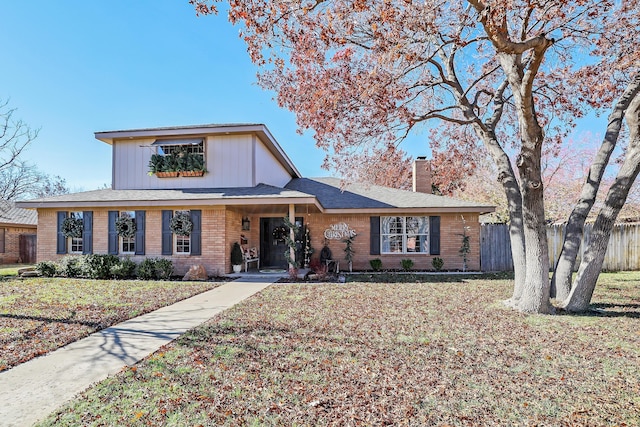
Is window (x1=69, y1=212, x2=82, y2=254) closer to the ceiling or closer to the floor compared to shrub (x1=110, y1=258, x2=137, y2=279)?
closer to the ceiling

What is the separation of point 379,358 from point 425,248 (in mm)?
9780

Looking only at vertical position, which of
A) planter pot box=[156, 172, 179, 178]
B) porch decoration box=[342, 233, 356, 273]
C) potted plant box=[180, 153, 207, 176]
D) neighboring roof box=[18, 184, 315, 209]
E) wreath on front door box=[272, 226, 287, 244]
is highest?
potted plant box=[180, 153, 207, 176]

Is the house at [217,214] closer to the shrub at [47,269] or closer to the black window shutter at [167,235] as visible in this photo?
the black window shutter at [167,235]

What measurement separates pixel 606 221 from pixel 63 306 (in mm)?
10849

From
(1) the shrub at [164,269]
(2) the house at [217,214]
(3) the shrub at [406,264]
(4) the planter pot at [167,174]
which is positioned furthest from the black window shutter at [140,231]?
(3) the shrub at [406,264]

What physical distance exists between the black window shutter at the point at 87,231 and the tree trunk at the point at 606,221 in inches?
557

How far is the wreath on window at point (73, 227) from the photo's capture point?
1246 centimetres

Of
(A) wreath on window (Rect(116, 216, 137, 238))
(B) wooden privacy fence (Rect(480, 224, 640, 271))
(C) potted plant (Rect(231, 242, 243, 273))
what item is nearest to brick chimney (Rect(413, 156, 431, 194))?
(B) wooden privacy fence (Rect(480, 224, 640, 271))

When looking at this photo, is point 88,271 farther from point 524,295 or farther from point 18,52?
point 524,295

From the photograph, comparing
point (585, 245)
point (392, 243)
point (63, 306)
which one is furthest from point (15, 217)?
Answer: point (585, 245)

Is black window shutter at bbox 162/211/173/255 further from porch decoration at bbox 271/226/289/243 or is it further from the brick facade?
porch decoration at bbox 271/226/289/243

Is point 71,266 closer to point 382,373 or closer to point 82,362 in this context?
point 82,362

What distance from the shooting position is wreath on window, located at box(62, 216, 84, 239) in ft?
40.9

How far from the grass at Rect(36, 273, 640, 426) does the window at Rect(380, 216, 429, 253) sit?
22.4 feet
